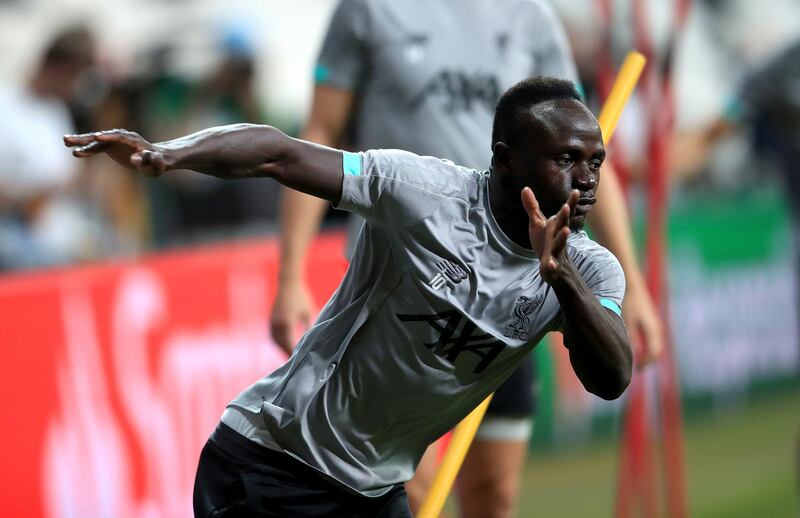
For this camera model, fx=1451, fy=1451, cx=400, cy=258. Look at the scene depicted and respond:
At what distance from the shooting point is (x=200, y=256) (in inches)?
274

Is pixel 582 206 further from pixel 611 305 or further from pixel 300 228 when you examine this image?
pixel 300 228

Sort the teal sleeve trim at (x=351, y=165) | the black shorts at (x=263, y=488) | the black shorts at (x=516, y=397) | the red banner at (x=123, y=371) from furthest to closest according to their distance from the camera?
the red banner at (x=123, y=371)
the black shorts at (x=516, y=397)
the black shorts at (x=263, y=488)
the teal sleeve trim at (x=351, y=165)

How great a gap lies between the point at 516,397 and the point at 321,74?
45.1 inches

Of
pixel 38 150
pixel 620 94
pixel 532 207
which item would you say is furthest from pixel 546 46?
pixel 38 150

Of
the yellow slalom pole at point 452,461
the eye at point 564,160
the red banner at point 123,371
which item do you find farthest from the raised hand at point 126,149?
the red banner at point 123,371

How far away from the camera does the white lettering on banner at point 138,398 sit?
20.1 feet

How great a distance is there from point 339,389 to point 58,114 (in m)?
4.85

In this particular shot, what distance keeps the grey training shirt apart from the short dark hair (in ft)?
0.55

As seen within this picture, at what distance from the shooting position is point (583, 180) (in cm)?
291

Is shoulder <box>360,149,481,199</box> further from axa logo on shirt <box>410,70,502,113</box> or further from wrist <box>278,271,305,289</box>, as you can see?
wrist <box>278,271,305,289</box>

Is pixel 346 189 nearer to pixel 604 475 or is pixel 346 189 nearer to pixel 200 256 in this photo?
pixel 200 256

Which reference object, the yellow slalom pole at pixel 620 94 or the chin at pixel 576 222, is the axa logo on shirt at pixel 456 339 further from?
the yellow slalom pole at pixel 620 94

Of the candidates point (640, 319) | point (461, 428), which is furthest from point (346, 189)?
point (640, 319)

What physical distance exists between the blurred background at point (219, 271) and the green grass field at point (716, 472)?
25mm
